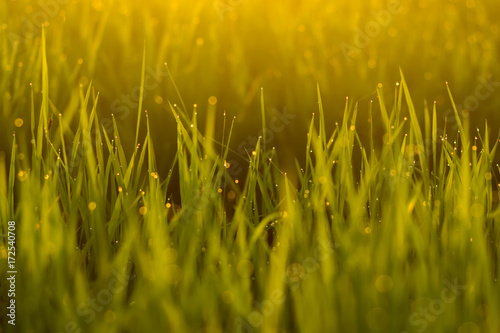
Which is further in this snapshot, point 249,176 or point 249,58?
point 249,58

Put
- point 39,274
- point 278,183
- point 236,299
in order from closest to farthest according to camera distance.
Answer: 1. point 236,299
2. point 39,274
3. point 278,183

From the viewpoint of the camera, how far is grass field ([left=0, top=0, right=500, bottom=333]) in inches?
43.8

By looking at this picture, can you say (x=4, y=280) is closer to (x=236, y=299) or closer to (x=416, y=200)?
(x=236, y=299)

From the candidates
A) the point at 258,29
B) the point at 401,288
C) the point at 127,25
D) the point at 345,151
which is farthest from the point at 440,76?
the point at 401,288

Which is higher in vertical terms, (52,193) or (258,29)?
(258,29)

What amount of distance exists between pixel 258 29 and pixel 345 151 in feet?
3.25

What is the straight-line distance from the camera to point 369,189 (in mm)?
1466

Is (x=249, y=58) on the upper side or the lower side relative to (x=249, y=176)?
upper

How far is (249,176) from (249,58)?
74 centimetres

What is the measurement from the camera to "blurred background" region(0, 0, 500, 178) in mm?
1962

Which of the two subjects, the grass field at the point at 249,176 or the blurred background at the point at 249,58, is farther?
the blurred background at the point at 249,58

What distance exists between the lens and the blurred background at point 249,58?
1962 millimetres

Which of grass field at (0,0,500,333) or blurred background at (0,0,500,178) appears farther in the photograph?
blurred background at (0,0,500,178)

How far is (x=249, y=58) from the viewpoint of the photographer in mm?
2205
